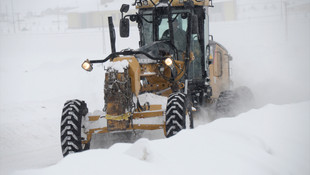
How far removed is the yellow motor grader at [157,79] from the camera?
7.13 meters

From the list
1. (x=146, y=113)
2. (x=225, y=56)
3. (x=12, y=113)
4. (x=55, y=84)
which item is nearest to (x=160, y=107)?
(x=146, y=113)

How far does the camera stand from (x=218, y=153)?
16.0ft

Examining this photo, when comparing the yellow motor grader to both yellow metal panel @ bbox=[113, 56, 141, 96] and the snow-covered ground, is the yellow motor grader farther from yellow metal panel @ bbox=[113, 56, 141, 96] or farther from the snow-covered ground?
the snow-covered ground

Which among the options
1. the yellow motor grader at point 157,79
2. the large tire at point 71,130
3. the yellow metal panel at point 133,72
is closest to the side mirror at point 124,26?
the yellow motor grader at point 157,79

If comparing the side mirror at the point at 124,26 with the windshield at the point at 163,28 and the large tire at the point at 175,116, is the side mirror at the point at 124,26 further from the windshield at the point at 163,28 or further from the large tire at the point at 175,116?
the large tire at the point at 175,116

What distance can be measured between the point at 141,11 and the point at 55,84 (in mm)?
11726

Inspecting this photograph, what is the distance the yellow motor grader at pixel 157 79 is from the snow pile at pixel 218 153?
1269 millimetres

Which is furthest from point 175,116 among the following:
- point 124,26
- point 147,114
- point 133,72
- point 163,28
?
point 163,28

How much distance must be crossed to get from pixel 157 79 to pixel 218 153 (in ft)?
13.4

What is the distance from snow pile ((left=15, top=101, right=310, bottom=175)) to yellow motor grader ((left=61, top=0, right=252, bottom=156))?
127 centimetres

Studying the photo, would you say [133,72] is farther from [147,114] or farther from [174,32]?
[174,32]

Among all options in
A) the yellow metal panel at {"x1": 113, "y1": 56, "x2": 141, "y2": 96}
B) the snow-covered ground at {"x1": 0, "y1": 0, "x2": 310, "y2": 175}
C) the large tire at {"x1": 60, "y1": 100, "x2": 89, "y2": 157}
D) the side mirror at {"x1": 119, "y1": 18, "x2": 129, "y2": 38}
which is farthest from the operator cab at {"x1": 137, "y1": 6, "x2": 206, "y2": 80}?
the large tire at {"x1": 60, "y1": 100, "x2": 89, "y2": 157}

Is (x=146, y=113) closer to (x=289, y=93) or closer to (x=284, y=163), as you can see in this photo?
(x=284, y=163)

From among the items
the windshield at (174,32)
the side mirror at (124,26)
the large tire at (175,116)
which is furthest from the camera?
the windshield at (174,32)
